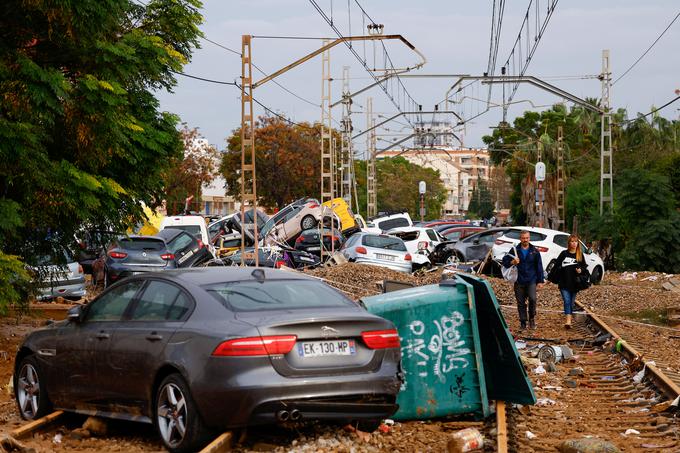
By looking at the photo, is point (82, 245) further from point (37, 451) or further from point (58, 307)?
point (37, 451)

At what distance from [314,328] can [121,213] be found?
10226mm

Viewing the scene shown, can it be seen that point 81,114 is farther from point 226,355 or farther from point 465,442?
point 465,442

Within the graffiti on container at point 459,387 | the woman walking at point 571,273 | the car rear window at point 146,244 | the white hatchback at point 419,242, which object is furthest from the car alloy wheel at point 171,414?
the white hatchback at point 419,242

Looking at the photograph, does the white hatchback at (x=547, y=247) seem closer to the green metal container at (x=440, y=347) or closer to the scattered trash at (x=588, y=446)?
the green metal container at (x=440, y=347)

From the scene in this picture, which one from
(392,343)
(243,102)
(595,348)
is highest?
(243,102)

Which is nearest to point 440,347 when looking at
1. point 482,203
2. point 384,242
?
point 384,242

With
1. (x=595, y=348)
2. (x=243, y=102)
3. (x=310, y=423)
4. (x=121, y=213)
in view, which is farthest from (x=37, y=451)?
(x=243, y=102)

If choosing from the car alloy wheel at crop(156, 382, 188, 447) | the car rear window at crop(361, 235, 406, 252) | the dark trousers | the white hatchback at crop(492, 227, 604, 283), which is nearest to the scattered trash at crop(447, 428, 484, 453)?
the car alloy wheel at crop(156, 382, 188, 447)

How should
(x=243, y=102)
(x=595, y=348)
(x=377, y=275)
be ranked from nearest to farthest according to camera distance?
(x=595, y=348)
(x=243, y=102)
(x=377, y=275)

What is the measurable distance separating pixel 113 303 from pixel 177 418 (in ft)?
5.66

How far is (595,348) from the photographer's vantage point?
17.5 metres

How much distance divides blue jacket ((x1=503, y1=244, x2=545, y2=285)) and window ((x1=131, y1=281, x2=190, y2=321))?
10712 mm

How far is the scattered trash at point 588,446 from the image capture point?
27.3 feet

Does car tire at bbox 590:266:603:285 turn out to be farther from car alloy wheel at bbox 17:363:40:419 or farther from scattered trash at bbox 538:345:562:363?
car alloy wheel at bbox 17:363:40:419
